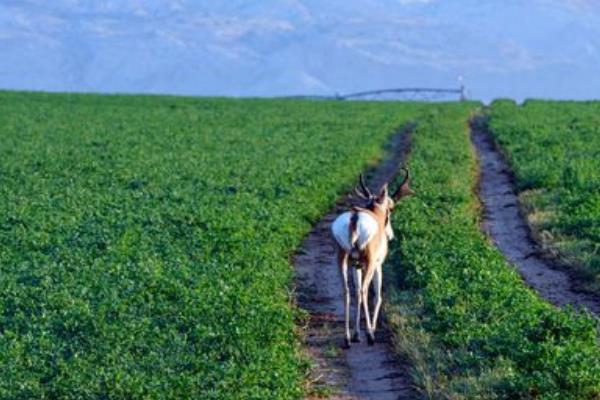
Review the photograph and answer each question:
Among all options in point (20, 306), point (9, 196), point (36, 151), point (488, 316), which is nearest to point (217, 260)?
point (20, 306)

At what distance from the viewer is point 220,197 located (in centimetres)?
2595

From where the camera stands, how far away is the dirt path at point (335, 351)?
1457 centimetres

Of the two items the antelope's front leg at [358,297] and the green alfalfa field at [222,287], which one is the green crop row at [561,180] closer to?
the green alfalfa field at [222,287]

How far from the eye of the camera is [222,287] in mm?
17438

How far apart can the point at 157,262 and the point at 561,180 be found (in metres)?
11.8

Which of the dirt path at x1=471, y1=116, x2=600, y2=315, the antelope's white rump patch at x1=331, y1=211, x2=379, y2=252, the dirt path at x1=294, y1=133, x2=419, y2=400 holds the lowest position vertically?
the dirt path at x1=294, y1=133, x2=419, y2=400

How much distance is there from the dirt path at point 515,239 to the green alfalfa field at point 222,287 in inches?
21.5

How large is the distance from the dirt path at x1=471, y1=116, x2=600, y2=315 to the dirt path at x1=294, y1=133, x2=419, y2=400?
2.64 meters

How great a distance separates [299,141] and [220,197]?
14.9 meters

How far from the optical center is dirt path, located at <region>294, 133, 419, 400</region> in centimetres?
1457

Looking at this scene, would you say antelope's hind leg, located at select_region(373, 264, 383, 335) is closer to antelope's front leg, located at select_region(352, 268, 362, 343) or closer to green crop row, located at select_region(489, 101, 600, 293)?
antelope's front leg, located at select_region(352, 268, 362, 343)

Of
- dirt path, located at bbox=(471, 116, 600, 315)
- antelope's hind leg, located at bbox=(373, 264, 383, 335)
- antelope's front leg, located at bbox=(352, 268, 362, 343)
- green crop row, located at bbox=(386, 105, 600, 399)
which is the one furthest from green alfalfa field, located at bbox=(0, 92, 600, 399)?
dirt path, located at bbox=(471, 116, 600, 315)

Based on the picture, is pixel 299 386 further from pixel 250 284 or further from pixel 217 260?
pixel 217 260

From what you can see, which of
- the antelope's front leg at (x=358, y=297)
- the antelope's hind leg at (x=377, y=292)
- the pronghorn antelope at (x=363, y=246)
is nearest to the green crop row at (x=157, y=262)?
the antelope's front leg at (x=358, y=297)
